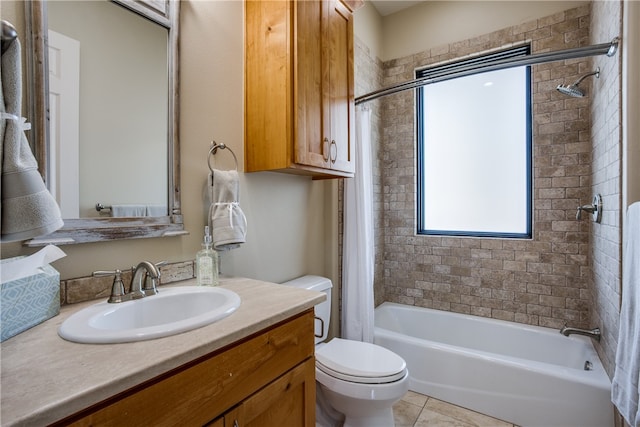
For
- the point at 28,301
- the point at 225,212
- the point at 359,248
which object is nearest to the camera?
the point at 28,301

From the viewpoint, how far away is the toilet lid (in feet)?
4.54

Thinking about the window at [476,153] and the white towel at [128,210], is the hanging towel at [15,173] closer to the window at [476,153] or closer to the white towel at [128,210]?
the white towel at [128,210]

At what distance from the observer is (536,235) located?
223cm

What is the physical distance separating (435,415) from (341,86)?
6.66 ft

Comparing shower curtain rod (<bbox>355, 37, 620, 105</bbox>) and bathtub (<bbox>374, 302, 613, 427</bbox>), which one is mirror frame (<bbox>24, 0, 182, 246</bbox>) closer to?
shower curtain rod (<bbox>355, 37, 620, 105</bbox>)

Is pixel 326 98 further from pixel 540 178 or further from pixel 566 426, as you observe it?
pixel 566 426

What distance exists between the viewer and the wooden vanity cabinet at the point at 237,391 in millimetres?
584

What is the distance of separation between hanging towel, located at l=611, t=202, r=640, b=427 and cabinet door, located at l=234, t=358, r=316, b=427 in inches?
44.1

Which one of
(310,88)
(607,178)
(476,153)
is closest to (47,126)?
(310,88)

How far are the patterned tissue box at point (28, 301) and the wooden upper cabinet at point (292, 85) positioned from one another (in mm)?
914

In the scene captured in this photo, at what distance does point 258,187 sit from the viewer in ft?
5.37

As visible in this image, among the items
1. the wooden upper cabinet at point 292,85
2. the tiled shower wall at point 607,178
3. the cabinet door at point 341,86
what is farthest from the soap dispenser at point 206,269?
the tiled shower wall at point 607,178

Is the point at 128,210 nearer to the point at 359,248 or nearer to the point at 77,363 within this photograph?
the point at 77,363

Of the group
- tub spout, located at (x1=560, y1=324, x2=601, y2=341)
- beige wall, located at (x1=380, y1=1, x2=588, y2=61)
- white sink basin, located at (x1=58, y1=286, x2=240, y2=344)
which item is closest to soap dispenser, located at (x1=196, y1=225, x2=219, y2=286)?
white sink basin, located at (x1=58, y1=286, x2=240, y2=344)
